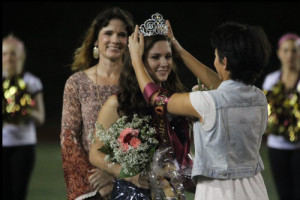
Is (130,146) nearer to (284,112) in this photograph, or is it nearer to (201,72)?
(201,72)

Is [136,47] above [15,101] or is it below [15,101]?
above

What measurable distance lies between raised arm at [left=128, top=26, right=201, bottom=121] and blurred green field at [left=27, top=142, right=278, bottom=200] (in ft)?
10.1

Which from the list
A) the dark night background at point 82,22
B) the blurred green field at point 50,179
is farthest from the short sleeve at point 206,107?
the dark night background at point 82,22

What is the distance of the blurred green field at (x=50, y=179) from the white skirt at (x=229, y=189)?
3.08 m

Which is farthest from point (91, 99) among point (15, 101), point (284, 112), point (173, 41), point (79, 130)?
point (284, 112)

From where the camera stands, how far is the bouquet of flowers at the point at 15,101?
6598 mm

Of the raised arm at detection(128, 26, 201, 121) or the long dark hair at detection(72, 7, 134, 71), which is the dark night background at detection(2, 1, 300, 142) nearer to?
the long dark hair at detection(72, 7, 134, 71)

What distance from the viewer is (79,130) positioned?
4109mm

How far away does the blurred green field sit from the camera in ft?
26.0

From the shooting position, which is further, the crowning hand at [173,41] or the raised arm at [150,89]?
the crowning hand at [173,41]

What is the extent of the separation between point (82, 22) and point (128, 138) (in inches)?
733

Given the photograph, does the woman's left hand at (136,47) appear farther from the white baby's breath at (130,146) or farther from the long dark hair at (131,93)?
the white baby's breath at (130,146)

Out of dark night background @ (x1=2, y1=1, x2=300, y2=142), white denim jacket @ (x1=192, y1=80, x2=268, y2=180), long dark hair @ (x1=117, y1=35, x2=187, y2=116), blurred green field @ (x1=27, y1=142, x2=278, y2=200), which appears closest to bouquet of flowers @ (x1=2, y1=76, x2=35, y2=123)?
blurred green field @ (x1=27, y1=142, x2=278, y2=200)

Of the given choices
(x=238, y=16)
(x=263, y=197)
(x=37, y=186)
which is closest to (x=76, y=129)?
(x=263, y=197)
